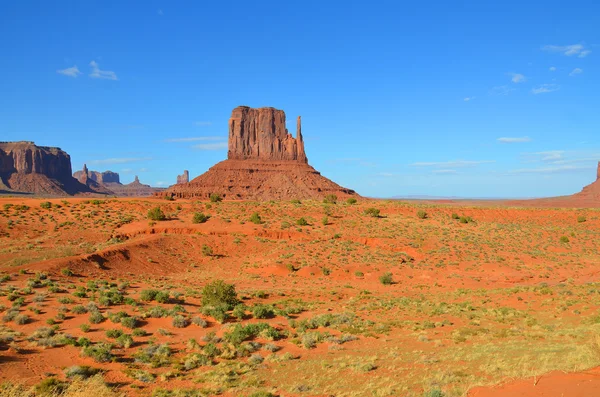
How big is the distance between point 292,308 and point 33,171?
185 metres

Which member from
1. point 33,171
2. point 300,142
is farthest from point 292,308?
point 33,171

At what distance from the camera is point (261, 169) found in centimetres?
10950

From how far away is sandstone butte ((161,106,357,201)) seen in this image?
313 feet

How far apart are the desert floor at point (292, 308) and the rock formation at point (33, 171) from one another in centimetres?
13667

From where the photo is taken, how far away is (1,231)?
113 feet

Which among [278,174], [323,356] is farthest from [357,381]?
[278,174]

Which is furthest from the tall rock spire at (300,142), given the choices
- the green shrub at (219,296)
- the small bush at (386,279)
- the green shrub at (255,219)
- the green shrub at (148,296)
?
the green shrub at (148,296)

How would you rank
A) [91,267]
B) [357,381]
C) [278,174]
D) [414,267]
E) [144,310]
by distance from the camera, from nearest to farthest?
[357,381] < [144,310] < [91,267] < [414,267] < [278,174]

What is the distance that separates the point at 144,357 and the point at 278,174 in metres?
94.7

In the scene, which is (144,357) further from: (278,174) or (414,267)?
(278,174)

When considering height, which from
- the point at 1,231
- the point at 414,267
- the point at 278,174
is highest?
the point at 278,174

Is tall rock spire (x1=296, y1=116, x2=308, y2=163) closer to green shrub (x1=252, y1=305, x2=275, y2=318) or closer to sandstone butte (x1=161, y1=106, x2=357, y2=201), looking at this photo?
sandstone butte (x1=161, y1=106, x2=357, y2=201)

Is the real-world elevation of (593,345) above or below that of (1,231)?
below

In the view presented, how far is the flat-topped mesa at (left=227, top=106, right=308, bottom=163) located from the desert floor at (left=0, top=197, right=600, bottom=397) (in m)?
76.7
